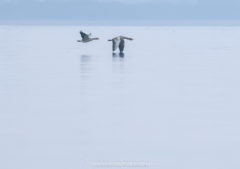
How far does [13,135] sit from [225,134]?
3749 mm

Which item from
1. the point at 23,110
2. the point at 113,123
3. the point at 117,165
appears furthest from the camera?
the point at 23,110

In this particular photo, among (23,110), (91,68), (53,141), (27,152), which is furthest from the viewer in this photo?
(91,68)

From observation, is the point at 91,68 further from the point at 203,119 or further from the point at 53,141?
the point at 53,141

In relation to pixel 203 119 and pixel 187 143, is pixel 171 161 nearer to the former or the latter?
pixel 187 143

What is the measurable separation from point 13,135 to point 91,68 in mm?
16145

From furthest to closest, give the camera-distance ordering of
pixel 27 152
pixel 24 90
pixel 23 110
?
1. pixel 24 90
2. pixel 23 110
3. pixel 27 152

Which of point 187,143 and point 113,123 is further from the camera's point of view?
point 113,123

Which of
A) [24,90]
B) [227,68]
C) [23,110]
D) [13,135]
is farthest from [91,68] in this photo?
[13,135]

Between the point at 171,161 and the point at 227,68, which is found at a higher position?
the point at 171,161

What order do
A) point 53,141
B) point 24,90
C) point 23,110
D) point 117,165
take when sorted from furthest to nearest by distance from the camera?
1. point 24,90
2. point 23,110
3. point 53,141
4. point 117,165

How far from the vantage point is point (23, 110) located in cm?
1789

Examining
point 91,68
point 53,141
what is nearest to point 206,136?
point 53,141

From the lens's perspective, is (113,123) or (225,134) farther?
(113,123)

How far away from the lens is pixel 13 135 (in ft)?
48.3
